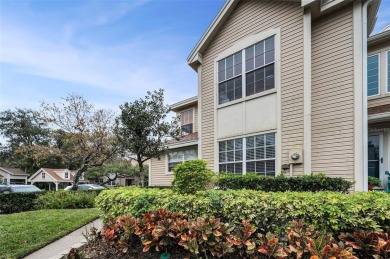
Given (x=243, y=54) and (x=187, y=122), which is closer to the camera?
(x=243, y=54)

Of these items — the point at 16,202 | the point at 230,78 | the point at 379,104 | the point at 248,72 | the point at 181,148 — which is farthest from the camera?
the point at 181,148

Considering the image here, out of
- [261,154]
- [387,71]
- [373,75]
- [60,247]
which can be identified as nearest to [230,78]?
[261,154]

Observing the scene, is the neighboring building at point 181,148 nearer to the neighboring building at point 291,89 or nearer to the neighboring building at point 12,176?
the neighboring building at point 291,89

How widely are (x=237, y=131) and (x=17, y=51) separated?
9.66m

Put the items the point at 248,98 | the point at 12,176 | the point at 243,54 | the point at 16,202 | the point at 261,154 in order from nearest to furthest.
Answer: the point at 261,154, the point at 248,98, the point at 243,54, the point at 16,202, the point at 12,176

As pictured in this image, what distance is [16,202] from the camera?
1254 cm

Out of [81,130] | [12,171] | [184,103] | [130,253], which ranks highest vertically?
[184,103]

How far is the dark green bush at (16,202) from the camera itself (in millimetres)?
12406

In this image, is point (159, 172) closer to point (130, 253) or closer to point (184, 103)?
point (184, 103)

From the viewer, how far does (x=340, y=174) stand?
7211 millimetres

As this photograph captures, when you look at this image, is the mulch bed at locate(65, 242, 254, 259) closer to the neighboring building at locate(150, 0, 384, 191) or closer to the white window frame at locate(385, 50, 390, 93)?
the neighboring building at locate(150, 0, 384, 191)

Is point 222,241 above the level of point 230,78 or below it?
below

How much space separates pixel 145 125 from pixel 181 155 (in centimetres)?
377

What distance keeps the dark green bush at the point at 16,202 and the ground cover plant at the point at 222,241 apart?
409 inches
